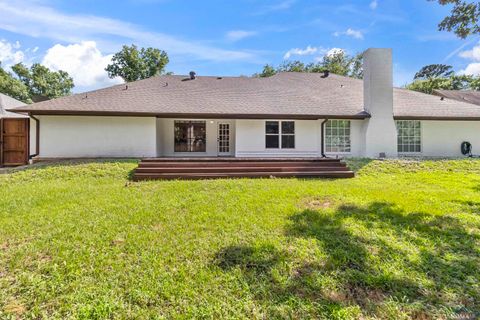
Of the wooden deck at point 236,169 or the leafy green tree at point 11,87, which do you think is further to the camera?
the leafy green tree at point 11,87

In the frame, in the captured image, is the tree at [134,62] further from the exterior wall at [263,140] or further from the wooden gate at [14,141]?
the exterior wall at [263,140]

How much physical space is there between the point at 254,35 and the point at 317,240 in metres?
18.8

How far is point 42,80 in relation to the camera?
3753 cm

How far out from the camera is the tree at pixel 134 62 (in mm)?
28812

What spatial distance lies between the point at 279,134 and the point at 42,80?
4099 centimetres

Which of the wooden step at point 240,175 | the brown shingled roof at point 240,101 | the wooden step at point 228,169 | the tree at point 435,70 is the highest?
the tree at point 435,70

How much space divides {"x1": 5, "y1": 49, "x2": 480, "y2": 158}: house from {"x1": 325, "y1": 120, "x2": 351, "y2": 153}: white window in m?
0.05

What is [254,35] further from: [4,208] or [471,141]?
[4,208]

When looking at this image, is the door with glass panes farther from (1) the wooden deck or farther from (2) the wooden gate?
(2) the wooden gate

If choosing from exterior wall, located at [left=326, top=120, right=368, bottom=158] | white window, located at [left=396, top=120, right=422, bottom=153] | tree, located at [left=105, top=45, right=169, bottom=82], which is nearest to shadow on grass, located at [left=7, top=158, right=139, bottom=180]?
exterior wall, located at [left=326, top=120, right=368, bottom=158]

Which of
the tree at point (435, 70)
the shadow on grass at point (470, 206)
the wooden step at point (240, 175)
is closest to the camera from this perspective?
the shadow on grass at point (470, 206)

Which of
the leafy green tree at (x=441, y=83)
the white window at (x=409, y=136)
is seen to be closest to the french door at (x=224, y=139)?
the white window at (x=409, y=136)

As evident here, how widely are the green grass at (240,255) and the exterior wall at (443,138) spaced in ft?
25.7

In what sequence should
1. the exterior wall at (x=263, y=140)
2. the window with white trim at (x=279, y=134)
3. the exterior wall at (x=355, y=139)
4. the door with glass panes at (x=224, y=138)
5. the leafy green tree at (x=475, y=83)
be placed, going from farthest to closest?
1. the leafy green tree at (x=475, y=83)
2. the door with glass panes at (x=224, y=138)
3. the exterior wall at (x=355, y=139)
4. the window with white trim at (x=279, y=134)
5. the exterior wall at (x=263, y=140)
